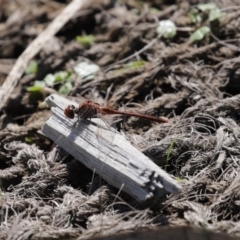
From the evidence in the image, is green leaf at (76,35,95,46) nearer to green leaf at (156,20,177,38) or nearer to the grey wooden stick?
green leaf at (156,20,177,38)

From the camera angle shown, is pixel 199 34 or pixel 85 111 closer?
pixel 85 111

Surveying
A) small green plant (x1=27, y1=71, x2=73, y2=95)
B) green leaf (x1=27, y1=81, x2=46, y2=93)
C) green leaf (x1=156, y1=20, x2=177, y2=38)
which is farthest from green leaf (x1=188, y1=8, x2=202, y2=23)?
green leaf (x1=27, y1=81, x2=46, y2=93)

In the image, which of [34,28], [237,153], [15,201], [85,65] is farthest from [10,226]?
[34,28]

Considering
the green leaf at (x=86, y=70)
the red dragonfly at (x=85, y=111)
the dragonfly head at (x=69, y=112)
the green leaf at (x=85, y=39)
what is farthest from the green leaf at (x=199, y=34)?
the dragonfly head at (x=69, y=112)

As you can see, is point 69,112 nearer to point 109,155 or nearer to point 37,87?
point 109,155

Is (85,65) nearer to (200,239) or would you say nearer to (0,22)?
(0,22)

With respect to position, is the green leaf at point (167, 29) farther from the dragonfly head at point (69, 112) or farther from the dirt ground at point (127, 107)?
the dragonfly head at point (69, 112)

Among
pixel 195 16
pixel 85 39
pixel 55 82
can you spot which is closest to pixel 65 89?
pixel 55 82
